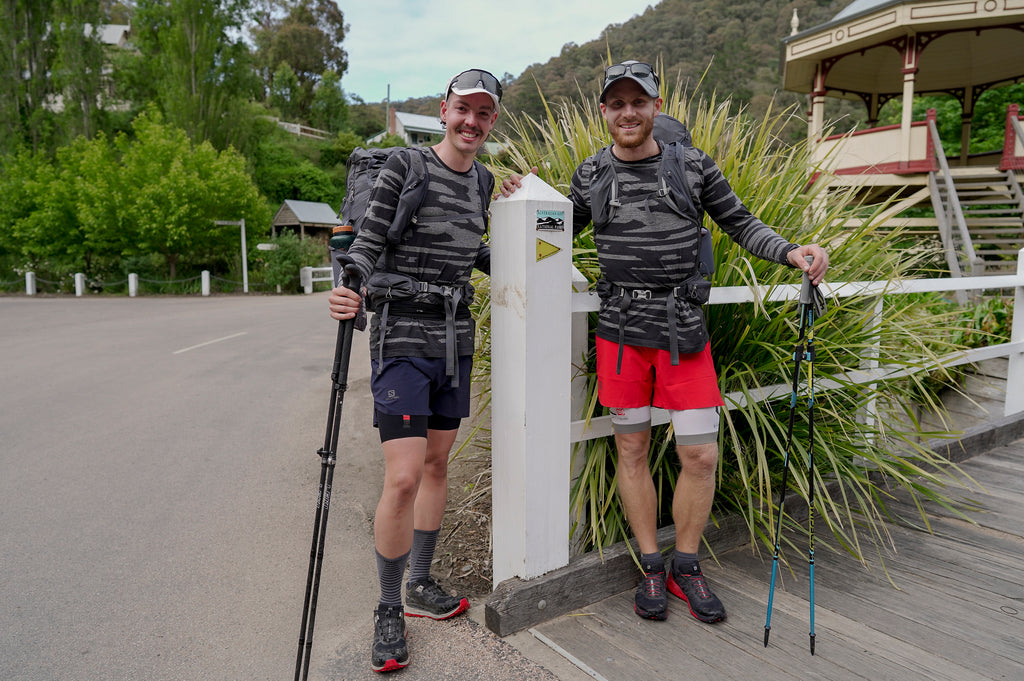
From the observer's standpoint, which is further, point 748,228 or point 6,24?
point 6,24

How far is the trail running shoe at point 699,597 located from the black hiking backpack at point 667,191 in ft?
3.94

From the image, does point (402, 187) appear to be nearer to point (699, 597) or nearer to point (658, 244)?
point (658, 244)

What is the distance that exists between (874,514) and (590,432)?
180 cm

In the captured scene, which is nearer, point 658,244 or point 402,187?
point 402,187

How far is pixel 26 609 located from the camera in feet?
10.0

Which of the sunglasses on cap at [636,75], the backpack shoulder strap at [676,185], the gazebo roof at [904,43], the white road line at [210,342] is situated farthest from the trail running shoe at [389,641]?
the gazebo roof at [904,43]

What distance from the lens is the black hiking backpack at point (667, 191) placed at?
2.66 m

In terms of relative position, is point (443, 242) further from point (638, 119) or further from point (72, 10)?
point (72, 10)

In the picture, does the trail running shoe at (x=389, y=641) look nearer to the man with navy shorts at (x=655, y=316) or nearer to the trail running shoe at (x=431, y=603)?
the trail running shoe at (x=431, y=603)

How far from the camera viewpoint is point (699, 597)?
2.68 meters

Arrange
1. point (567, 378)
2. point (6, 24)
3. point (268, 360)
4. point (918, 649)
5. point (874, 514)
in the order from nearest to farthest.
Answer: point (918, 649) → point (567, 378) → point (874, 514) → point (268, 360) → point (6, 24)

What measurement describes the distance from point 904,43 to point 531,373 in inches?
603

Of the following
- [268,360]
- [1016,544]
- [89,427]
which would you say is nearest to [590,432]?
[1016,544]

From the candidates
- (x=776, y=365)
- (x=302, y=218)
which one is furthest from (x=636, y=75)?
(x=302, y=218)
